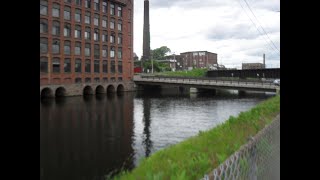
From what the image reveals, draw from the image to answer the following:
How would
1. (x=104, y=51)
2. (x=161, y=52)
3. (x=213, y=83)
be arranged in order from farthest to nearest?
(x=161, y=52)
(x=104, y=51)
(x=213, y=83)

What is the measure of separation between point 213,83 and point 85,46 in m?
30.8

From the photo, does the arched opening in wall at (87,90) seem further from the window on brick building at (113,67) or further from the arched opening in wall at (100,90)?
the window on brick building at (113,67)

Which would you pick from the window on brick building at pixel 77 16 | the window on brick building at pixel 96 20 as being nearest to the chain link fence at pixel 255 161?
the window on brick building at pixel 77 16

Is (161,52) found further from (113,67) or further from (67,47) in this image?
(67,47)

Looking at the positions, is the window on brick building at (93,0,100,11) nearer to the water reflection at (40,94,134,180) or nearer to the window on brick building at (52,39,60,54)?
the window on brick building at (52,39,60,54)

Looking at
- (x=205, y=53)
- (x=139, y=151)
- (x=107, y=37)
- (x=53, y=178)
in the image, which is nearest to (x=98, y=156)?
(x=139, y=151)

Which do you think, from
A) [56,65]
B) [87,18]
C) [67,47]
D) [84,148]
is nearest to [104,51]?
[87,18]

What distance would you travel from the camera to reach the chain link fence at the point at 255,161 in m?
3.25

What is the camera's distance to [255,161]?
4.47m

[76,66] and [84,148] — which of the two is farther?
[76,66]
